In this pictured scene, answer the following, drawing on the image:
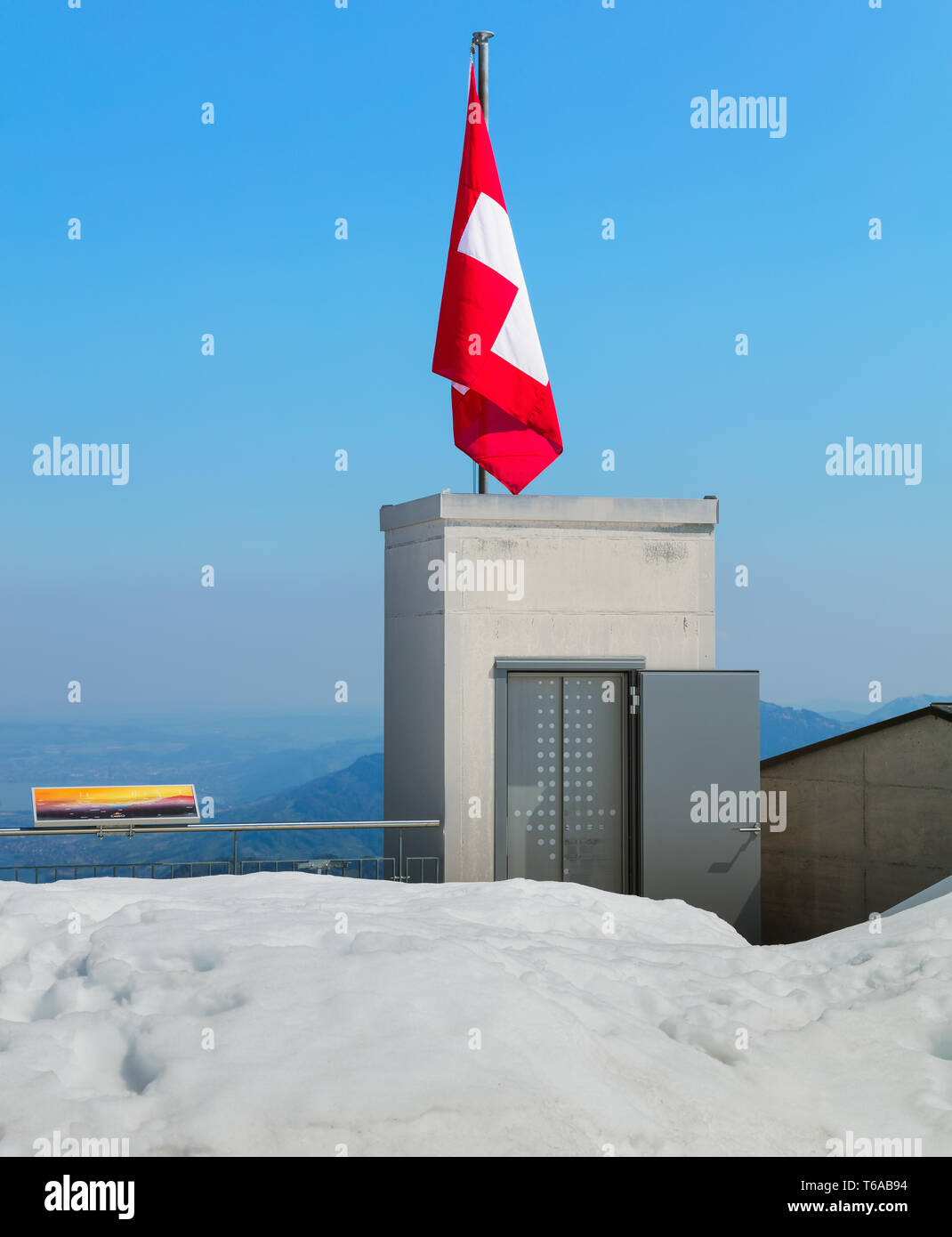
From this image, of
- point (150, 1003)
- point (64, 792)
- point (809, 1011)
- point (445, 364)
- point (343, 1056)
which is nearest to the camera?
point (343, 1056)

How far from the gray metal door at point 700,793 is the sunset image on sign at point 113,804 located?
4329 mm

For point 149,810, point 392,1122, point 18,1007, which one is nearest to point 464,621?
point 149,810

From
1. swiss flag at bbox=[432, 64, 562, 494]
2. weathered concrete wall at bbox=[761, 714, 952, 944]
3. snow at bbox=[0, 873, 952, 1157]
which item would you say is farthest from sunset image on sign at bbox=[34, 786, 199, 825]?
weathered concrete wall at bbox=[761, 714, 952, 944]

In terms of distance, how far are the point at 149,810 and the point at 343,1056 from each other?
6.72m

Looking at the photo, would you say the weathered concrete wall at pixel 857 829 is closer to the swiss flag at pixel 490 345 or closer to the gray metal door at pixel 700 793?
the gray metal door at pixel 700 793

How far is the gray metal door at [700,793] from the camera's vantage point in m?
11.1

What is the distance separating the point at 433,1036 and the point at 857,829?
9054 millimetres

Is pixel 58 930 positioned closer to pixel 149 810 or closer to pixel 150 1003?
pixel 150 1003

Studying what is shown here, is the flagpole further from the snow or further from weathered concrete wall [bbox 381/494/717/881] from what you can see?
the snow

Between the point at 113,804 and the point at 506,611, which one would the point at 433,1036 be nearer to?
the point at 113,804

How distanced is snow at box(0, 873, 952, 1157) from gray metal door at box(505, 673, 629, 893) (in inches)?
189

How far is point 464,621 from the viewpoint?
11281 millimetres

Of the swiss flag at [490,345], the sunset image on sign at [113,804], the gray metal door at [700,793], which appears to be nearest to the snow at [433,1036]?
the sunset image on sign at [113,804]
